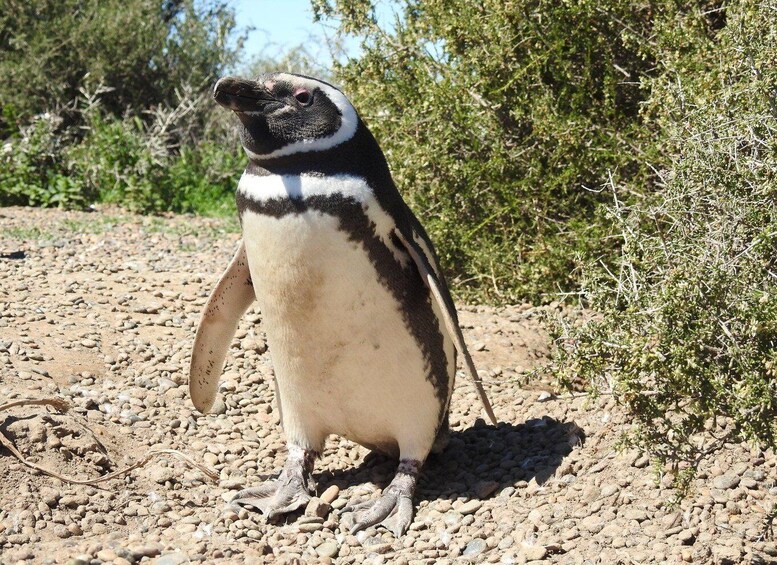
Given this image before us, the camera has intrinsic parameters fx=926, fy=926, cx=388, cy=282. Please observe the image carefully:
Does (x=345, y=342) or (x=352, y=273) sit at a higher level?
(x=352, y=273)

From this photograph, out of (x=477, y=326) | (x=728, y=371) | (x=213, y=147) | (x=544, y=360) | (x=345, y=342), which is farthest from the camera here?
(x=213, y=147)

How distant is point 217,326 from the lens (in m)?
3.57

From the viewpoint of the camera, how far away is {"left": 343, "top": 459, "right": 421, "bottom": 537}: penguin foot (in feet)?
10.2

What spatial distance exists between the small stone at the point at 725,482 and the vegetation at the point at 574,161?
0.56ft

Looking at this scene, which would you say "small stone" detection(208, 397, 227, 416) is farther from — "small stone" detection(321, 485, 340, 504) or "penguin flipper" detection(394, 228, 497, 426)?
"penguin flipper" detection(394, 228, 497, 426)

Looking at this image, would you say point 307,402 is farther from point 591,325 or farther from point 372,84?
point 372,84

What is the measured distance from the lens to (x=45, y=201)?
905cm

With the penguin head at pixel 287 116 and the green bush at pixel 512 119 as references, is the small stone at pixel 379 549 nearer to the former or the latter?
the penguin head at pixel 287 116

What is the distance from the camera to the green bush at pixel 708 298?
2.43m

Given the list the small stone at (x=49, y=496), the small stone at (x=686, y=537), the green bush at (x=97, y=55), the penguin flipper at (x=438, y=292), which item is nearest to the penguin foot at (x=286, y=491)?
the small stone at (x=49, y=496)

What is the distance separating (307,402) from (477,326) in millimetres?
1762

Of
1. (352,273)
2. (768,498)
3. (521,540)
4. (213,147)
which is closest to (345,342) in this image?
(352,273)

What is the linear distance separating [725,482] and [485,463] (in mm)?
910

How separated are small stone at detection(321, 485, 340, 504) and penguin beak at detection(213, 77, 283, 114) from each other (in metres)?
1.37
